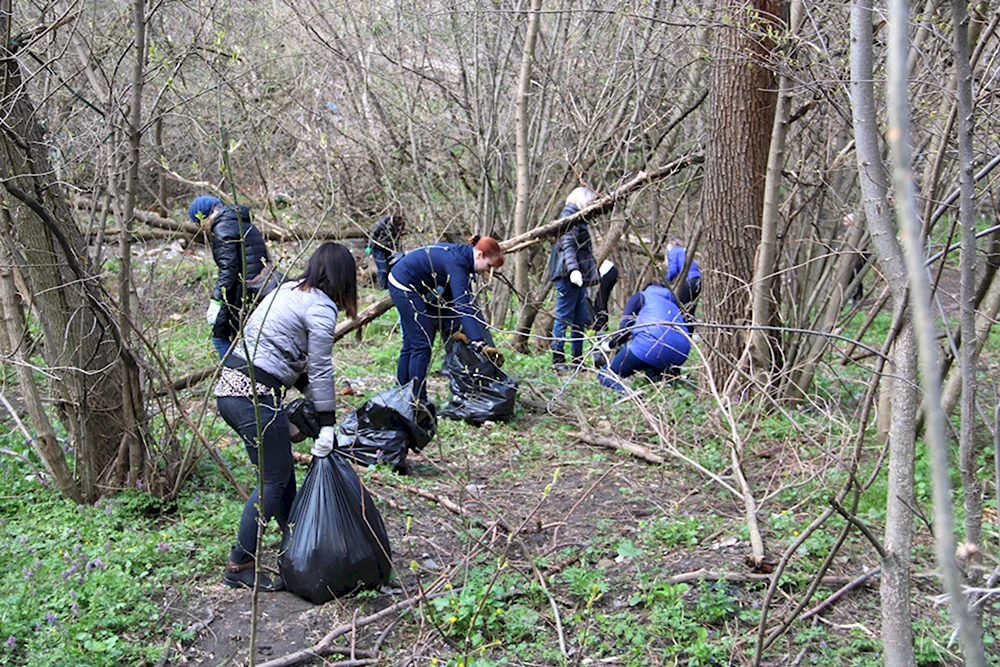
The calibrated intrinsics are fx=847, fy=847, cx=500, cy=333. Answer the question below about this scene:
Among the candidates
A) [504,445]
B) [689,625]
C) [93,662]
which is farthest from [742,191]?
[93,662]

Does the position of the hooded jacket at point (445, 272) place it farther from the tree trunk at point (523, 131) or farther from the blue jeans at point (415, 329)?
the tree trunk at point (523, 131)

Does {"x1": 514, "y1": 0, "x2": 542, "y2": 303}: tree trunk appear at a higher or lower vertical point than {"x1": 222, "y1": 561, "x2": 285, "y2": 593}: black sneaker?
higher

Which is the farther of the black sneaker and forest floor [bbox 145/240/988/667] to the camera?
the black sneaker

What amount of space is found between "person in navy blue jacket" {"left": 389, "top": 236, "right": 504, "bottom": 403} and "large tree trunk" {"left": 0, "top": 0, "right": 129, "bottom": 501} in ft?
7.73

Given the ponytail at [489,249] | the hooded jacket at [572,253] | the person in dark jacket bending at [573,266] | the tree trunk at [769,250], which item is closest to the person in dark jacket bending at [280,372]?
the ponytail at [489,249]

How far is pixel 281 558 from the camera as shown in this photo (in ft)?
12.5

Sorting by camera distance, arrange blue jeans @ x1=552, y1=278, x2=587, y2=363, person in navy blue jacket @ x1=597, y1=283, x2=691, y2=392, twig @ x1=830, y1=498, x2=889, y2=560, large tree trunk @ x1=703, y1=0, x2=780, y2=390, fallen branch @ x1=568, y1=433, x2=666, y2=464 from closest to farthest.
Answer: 1. twig @ x1=830, y1=498, x2=889, y2=560
2. fallen branch @ x1=568, y1=433, x2=666, y2=464
3. large tree trunk @ x1=703, y1=0, x2=780, y2=390
4. person in navy blue jacket @ x1=597, y1=283, x2=691, y2=392
5. blue jeans @ x1=552, y1=278, x2=587, y2=363

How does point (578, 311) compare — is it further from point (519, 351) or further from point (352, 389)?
point (352, 389)

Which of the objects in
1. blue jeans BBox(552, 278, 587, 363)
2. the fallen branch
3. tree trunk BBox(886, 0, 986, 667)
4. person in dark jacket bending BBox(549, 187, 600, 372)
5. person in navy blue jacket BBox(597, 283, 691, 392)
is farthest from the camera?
blue jeans BBox(552, 278, 587, 363)

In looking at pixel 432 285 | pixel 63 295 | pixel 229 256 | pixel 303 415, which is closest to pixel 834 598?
pixel 303 415

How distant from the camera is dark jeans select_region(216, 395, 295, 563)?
3.78 meters

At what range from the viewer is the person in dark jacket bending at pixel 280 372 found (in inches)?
149

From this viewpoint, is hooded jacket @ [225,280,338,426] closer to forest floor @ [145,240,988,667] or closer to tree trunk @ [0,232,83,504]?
forest floor @ [145,240,988,667]

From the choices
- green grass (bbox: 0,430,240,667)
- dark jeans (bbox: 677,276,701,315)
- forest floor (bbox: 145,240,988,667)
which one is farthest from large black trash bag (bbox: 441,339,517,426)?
dark jeans (bbox: 677,276,701,315)
